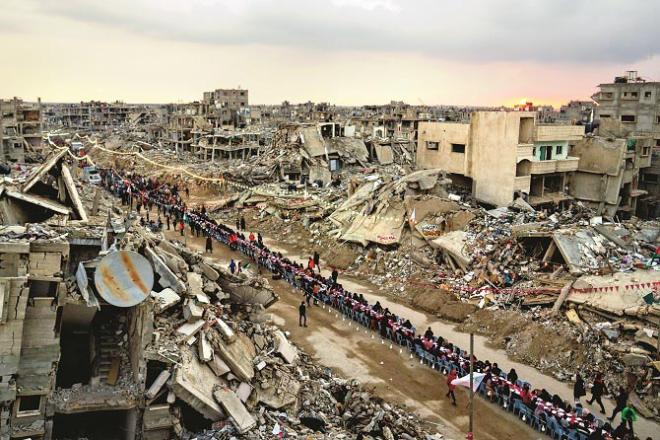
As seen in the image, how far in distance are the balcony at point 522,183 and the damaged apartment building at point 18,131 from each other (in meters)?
40.9

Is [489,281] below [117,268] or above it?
below

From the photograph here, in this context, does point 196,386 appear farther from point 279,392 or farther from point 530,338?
point 530,338

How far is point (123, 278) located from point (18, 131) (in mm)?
58314

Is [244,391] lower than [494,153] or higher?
lower

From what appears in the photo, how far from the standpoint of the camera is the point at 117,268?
43.5ft

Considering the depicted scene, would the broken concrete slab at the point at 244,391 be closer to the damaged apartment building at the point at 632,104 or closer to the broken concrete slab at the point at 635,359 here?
the broken concrete slab at the point at 635,359

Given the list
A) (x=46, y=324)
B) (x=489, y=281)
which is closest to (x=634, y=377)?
(x=489, y=281)

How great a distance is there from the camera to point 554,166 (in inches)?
1396

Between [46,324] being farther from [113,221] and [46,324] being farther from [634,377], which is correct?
[634,377]

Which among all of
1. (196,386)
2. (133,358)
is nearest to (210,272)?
(133,358)

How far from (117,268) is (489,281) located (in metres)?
15.4

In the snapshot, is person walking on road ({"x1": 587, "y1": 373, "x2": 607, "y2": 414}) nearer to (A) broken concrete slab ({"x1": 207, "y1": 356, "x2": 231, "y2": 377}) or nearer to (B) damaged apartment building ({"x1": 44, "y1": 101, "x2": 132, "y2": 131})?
(A) broken concrete slab ({"x1": 207, "y1": 356, "x2": 231, "y2": 377})

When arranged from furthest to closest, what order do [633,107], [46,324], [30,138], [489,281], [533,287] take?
[30,138] < [633,107] < [489,281] < [533,287] < [46,324]

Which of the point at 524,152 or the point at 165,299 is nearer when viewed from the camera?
the point at 165,299
